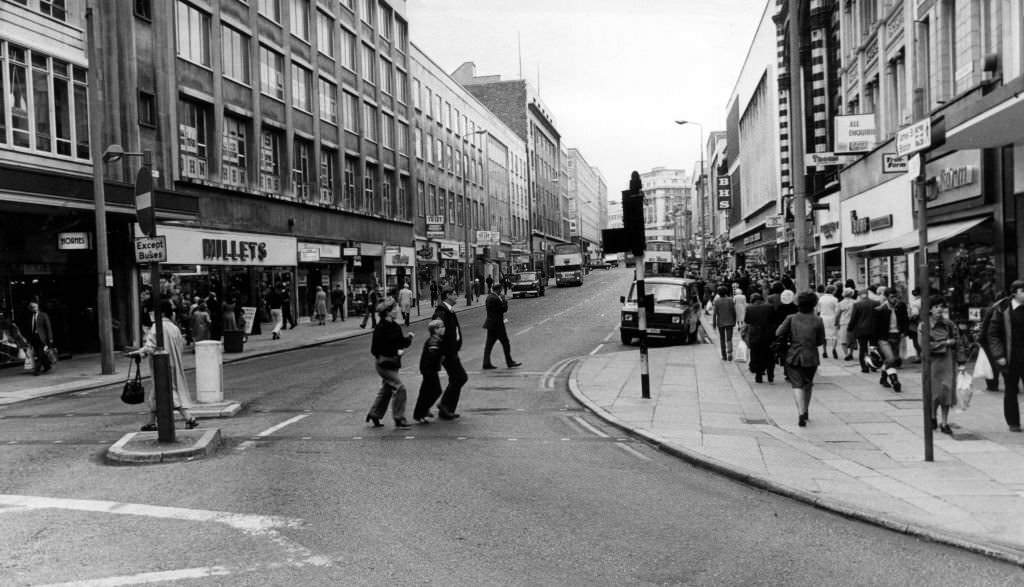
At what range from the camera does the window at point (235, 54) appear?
3247 centimetres

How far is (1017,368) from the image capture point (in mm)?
10344

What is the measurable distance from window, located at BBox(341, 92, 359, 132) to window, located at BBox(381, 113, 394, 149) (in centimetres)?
348

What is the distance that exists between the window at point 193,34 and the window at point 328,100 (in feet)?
31.0

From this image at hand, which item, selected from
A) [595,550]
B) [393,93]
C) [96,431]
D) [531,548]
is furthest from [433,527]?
[393,93]

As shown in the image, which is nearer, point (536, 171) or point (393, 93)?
point (393, 93)

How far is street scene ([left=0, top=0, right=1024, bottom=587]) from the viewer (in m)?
6.27

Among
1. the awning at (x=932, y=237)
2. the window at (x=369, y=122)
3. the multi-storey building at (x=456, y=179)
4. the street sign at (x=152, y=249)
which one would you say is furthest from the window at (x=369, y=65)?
the street sign at (x=152, y=249)

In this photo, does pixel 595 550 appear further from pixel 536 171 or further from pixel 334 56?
pixel 536 171

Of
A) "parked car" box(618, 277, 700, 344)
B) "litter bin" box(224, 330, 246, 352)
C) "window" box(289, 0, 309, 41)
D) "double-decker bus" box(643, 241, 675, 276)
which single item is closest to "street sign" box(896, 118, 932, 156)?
"parked car" box(618, 277, 700, 344)

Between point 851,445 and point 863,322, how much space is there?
670 centimetres

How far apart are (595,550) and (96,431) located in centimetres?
821

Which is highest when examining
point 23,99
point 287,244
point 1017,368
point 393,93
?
point 393,93

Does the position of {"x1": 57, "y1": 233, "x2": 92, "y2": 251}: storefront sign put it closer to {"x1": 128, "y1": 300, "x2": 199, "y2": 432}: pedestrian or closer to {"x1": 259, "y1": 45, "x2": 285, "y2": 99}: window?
{"x1": 128, "y1": 300, "x2": 199, "y2": 432}: pedestrian

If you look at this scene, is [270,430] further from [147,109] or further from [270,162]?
[270,162]
